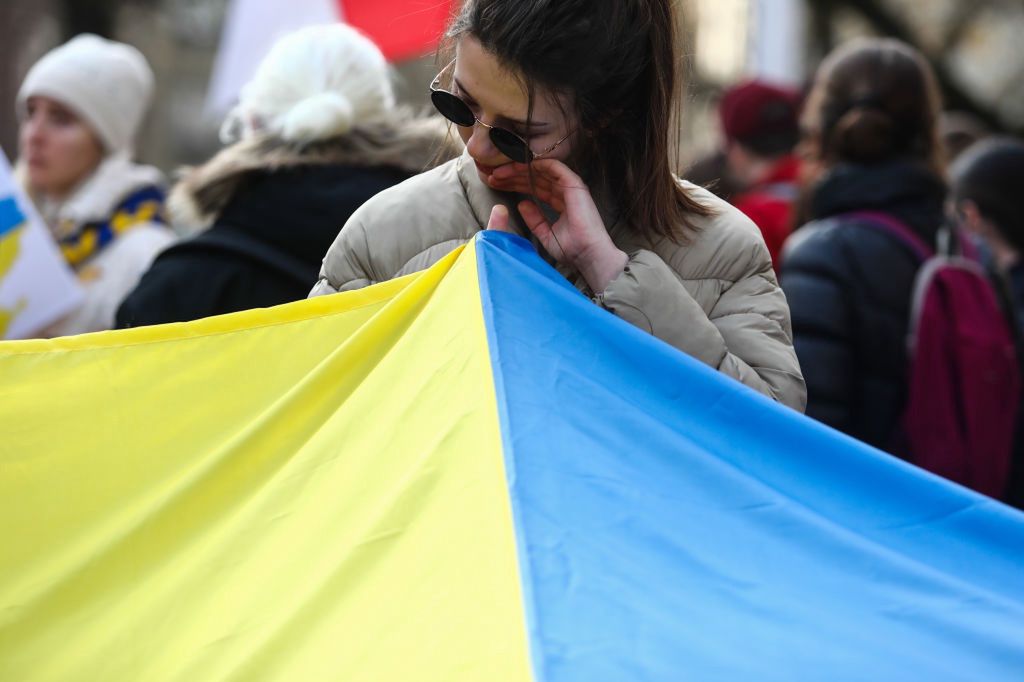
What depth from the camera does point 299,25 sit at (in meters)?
5.67

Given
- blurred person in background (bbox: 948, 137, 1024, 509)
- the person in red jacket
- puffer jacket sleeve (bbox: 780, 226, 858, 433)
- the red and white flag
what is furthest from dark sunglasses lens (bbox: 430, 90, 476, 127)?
the red and white flag

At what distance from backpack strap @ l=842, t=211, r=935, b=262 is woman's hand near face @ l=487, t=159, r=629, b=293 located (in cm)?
183

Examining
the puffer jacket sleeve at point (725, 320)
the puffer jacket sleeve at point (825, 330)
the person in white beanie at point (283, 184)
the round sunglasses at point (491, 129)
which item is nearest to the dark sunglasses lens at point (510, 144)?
the round sunglasses at point (491, 129)

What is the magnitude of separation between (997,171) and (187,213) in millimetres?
2680

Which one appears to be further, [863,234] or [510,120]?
[863,234]

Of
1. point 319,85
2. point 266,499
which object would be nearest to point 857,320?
point 319,85

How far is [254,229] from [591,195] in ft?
3.99

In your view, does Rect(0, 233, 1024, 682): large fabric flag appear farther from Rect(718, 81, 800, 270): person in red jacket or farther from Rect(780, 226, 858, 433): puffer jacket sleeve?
Rect(718, 81, 800, 270): person in red jacket

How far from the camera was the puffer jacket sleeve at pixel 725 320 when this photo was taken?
2.07 meters

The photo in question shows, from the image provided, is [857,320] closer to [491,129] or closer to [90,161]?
[491,129]

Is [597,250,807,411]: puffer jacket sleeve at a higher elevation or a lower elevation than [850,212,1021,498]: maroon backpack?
higher

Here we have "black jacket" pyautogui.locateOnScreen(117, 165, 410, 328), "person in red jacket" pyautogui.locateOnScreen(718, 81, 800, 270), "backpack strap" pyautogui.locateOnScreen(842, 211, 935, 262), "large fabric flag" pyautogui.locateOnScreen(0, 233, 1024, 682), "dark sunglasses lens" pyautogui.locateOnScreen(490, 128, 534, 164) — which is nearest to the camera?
"large fabric flag" pyautogui.locateOnScreen(0, 233, 1024, 682)

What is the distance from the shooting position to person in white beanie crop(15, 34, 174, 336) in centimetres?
425

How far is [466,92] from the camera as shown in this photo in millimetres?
2076
